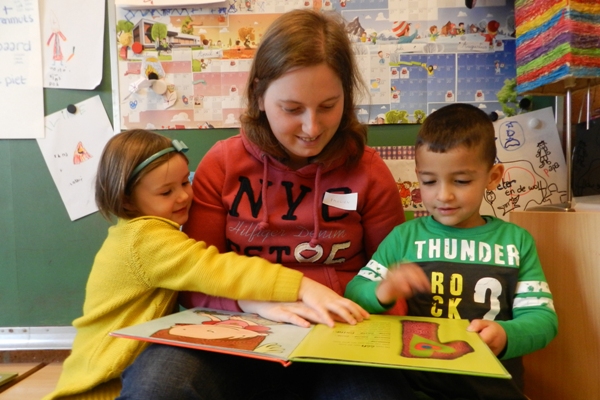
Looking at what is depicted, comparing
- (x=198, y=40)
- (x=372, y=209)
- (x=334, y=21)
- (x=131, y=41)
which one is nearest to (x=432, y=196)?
(x=372, y=209)

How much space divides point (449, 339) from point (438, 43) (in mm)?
870

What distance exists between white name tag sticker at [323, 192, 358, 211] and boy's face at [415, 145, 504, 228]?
155mm

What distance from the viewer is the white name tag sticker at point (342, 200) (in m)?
0.94

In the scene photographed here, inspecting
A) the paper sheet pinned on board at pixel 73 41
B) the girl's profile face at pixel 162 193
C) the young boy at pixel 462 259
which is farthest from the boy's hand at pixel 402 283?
the paper sheet pinned on board at pixel 73 41

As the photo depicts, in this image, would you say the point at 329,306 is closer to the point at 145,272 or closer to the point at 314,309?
→ the point at 314,309

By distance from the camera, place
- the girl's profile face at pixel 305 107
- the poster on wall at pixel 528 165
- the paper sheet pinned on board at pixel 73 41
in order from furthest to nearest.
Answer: the paper sheet pinned on board at pixel 73 41 → the poster on wall at pixel 528 165 → the girl's profile face at pixel 305 107

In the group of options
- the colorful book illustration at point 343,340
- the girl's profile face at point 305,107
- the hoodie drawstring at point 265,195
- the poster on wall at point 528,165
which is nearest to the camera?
the colorful book illustration at point 343,340

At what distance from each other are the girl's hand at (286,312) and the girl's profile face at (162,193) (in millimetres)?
258

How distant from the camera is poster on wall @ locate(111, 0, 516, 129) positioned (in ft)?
3.94

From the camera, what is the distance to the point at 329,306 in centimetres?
72

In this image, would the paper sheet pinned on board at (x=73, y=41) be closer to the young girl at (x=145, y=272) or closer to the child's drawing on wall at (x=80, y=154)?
the child's drawing on wall at (x=80, y=154)

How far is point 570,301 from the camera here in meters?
0.86

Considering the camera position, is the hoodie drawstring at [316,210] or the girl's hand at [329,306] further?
the hoodie drawstring at [316,210]

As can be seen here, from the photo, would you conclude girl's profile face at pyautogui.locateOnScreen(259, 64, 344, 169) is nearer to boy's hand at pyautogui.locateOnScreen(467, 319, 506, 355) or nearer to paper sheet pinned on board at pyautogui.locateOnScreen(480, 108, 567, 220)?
boy's hand at pyautogui.locateOnScreen(467, 319, 506, 355)
